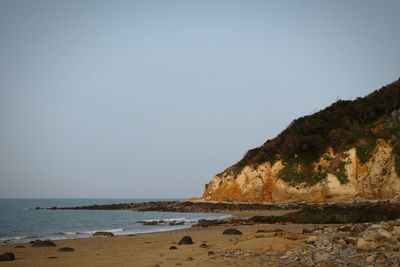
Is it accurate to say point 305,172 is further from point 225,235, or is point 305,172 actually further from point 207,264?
point 207,264

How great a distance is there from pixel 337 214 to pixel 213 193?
161ft

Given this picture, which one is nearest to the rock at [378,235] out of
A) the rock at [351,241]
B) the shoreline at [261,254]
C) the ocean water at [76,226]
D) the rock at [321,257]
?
the shoreline at [261,254]

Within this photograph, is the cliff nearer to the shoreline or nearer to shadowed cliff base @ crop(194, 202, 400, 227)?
shadowed cliff base @ crop(194, 202, 400, 227)

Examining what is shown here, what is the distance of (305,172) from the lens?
54.4 m

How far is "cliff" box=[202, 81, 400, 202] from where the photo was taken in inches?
1852

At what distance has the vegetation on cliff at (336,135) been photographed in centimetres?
5003

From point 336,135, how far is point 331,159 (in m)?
3.73

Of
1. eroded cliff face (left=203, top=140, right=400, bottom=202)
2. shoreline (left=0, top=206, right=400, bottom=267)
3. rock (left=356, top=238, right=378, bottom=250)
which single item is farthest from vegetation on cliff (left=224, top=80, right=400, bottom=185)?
rock (left=356, top=238, right=378, bottom=250)

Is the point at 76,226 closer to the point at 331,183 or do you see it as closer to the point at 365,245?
the point at 331,183

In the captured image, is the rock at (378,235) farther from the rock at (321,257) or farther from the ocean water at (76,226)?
the ocean water at (76,226)

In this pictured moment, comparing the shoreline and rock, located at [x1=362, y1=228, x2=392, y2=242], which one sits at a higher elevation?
rock, located at [x1=362, y1=228, x2=392, y2=242]

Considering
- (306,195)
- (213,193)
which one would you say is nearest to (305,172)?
(306,195)

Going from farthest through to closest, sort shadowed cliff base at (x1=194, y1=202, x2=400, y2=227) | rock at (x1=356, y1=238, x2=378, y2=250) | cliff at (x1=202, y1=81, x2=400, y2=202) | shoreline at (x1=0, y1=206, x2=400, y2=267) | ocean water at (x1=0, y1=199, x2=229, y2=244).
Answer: cliff at (x1=202, y1=81, x2=400, y2=202)
ocean water at (x1=0, y1=199, x2=229, y2=244)
shadowed cliff base at (x1=194, y1=202, x2=400, y2=227)
rock at (x1=356, y1=238, x2=378, y2=250)
shoreline at (x1=0, y1=206, x2=400, y2=267)

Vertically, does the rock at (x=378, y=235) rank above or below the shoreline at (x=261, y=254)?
above
